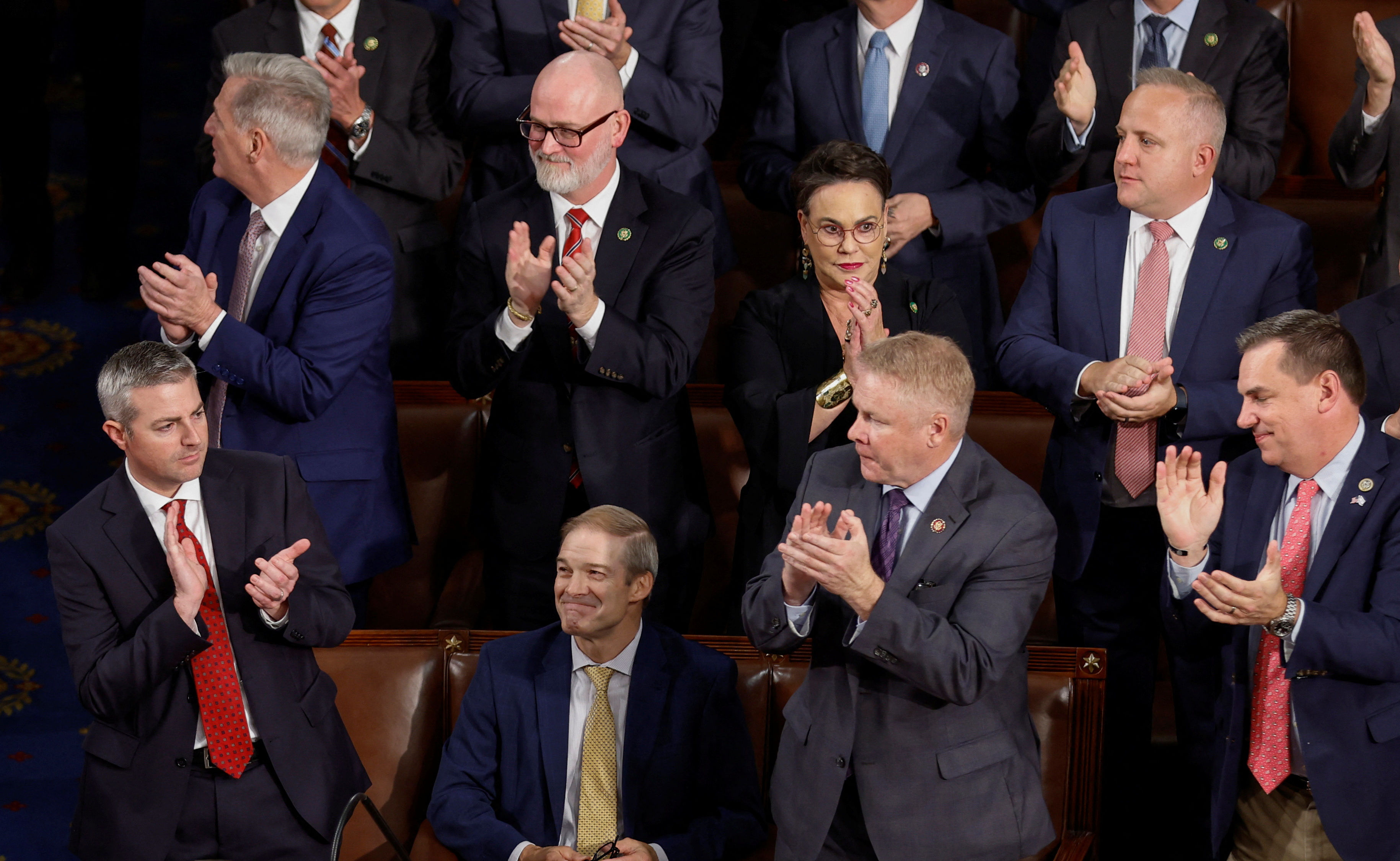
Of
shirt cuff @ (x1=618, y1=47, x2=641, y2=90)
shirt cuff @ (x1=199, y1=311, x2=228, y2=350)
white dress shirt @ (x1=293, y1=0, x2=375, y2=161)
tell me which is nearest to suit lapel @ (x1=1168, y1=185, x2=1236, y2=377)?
shirt cuff @ (x1=618, y1=47, x2=641, y2=90)

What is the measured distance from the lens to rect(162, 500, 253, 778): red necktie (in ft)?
8.66

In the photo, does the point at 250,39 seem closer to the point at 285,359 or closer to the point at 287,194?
the point at 287,194

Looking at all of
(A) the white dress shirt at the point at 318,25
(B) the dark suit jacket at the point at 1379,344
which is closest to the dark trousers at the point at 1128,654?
(B) the dark suit jacket at the point at 1379,344

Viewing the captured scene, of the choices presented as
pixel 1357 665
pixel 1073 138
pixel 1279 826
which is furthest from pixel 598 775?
pixel 1073 138

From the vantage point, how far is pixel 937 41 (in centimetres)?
378

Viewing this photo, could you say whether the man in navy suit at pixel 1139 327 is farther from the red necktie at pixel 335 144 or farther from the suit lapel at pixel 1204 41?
the red necktie at pixel 335 144

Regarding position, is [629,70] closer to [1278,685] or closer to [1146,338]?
[1146,338]

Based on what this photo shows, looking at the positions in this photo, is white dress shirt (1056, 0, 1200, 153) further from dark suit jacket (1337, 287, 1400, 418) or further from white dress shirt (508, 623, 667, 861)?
white dress shirt (508, 623, 667, 861)

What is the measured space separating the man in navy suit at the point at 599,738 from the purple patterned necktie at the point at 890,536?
483 millimetres

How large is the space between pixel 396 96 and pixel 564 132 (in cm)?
80

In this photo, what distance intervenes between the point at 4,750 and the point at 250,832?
1365 mm

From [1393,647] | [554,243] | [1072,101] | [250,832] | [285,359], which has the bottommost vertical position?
[250,832]

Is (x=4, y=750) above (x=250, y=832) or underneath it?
underneath

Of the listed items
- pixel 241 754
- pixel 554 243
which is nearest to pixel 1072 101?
pixel 554 243
